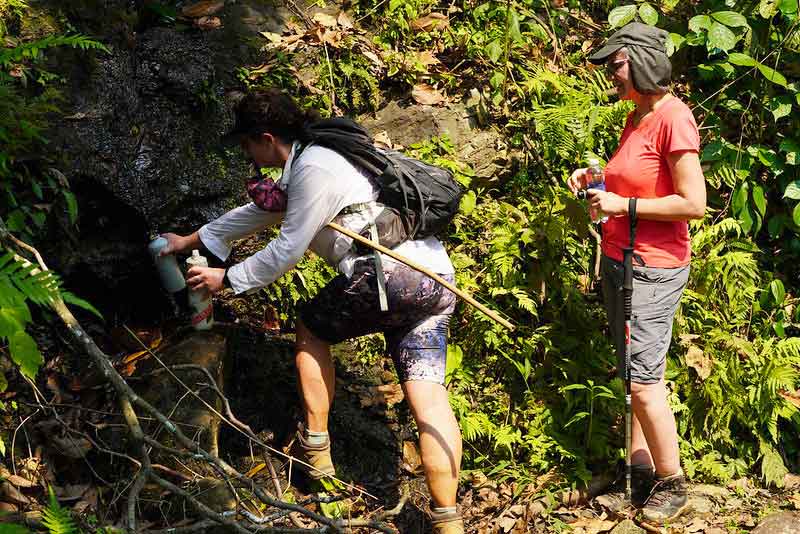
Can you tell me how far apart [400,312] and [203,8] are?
3886 millimetres

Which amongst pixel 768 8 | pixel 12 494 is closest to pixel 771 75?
pixel 768 8

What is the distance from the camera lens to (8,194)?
4.65 meters

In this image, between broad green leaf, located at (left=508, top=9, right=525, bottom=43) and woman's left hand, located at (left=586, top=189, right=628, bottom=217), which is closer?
woman's left hand, located at (left=586, top=189, right=628, bottom=217)

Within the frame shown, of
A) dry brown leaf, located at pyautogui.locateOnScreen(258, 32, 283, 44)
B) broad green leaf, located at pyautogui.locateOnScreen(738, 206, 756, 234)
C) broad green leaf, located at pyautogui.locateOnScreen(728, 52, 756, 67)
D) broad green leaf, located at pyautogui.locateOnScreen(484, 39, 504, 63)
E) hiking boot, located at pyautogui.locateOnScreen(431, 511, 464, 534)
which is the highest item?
dry brown leaf, located at pyautogui.locateOnScreen(258, 32, 283, 44)

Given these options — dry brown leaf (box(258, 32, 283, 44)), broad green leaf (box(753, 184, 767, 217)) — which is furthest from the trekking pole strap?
dry brown leaf (box(258, 32, 283, 44))

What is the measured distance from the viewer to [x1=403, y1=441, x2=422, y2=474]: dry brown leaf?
534 cm

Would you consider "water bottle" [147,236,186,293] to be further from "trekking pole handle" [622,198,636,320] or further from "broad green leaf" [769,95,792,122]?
"broad green leaf" [769,95,792,122]

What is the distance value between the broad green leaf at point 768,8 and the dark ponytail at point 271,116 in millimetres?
3892

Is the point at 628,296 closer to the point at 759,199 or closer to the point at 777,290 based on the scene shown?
the point at 777,290

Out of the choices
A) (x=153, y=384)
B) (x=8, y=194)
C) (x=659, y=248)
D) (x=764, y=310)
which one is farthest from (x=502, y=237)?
(x=8, y=194)

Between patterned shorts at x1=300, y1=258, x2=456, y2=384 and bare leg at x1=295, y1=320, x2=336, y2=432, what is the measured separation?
195 millimetres

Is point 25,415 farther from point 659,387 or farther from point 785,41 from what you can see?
point 785,41

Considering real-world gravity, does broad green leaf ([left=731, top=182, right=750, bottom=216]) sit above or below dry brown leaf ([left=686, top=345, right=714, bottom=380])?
above

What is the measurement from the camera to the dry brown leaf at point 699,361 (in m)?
5.43
